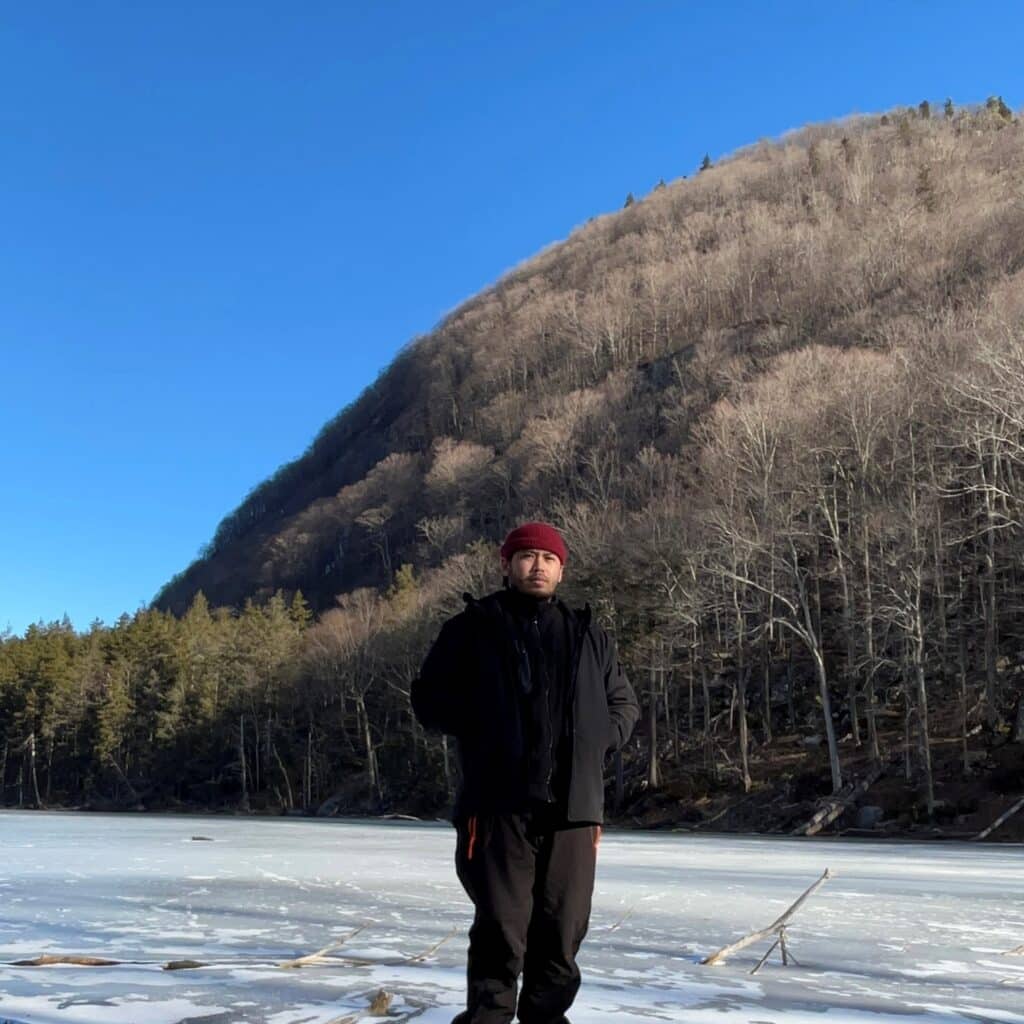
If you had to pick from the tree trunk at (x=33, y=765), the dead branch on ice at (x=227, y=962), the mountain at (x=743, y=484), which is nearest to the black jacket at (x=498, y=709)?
the dead branch on ice at (x=227, y=962)

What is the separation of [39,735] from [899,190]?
99.9 meters

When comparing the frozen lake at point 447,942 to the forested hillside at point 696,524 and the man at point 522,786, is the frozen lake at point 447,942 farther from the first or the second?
the forested hillside at point 696,524

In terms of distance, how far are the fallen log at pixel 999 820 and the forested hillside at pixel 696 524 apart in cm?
177

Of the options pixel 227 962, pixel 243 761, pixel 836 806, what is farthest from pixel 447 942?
pixel 243 761

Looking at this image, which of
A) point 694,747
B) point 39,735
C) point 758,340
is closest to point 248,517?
point 39,735

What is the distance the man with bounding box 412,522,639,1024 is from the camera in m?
3.52

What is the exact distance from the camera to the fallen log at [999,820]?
22.0 m

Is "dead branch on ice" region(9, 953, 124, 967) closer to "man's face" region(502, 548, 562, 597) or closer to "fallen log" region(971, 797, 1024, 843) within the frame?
"man's face" region(502, 548, 562, 597)

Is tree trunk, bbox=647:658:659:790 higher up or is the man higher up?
the man

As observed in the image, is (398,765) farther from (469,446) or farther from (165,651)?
(469,446)

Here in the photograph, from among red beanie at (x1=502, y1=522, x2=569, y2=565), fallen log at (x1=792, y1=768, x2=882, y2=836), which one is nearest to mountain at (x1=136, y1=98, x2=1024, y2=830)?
fallen log at (x1=792, y1=768, x2=882, y2=836)

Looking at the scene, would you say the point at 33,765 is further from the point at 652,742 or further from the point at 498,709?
the point at 498,709

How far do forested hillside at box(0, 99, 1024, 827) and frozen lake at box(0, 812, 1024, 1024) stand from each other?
14.9m

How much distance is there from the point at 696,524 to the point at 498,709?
32.0 metres
